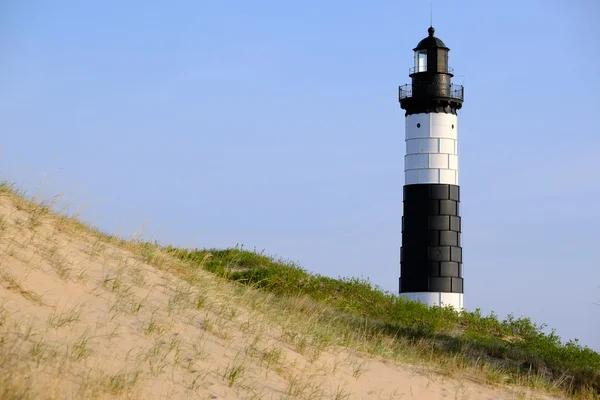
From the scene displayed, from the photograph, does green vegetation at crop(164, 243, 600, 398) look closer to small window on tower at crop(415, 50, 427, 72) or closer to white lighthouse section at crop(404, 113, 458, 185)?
white lighthouse section at crop(404, 113, 458, 185)

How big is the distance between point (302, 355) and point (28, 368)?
4.40 meters

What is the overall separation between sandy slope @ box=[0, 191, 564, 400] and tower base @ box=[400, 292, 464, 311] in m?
15.8

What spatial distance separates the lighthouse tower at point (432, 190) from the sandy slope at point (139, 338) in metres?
16.0

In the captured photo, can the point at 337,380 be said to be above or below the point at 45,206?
below

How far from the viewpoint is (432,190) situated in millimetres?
29625

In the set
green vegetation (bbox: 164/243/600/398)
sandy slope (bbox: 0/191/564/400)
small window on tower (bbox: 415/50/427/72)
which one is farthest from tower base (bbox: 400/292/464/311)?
sandy slope (bbox: 0/191/564/400)

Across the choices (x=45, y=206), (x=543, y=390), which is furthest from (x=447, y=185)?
(x=45, y=206)

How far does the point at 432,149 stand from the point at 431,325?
1080 centimetres

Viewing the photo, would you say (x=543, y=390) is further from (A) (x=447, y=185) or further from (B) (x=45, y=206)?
(A) (x=447, y=185)

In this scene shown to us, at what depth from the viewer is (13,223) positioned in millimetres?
12383

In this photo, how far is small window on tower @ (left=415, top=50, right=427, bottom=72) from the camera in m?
30.9

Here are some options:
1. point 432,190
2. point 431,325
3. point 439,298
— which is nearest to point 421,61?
point 432,190

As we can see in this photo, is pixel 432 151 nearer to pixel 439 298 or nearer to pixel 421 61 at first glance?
pixel 421 61

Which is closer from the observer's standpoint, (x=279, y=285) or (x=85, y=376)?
(x=85, y=376)
